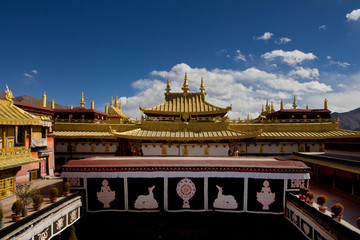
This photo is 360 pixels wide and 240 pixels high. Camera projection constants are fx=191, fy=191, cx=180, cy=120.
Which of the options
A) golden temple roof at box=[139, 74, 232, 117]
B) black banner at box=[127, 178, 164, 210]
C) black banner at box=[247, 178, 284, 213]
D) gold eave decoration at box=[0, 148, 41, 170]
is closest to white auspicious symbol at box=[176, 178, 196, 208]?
black banner at box=[127, 178, 164, 210]

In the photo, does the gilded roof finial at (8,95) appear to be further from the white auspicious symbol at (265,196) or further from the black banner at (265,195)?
the white auspicious symbol at (265,196)

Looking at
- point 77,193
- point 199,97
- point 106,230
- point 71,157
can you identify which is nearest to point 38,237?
point 77,193

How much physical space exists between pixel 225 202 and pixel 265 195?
2.47 m

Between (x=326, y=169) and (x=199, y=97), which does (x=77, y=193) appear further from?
(x=326, y=169)

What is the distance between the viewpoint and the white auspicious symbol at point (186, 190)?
11914 mm

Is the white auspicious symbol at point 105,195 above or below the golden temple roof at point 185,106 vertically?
below

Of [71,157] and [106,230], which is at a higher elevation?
[71,157]

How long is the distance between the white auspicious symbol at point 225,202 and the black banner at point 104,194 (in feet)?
19.3

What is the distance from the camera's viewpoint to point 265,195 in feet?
38.4

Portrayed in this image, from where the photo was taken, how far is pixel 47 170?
1958 cm

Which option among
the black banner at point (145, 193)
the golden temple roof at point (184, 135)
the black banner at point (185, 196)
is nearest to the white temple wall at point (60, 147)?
the golden temple roof at point (184, 135)

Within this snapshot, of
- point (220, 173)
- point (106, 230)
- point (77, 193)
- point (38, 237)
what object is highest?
point (220, 173)

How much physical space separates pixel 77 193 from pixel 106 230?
2849 millimetres

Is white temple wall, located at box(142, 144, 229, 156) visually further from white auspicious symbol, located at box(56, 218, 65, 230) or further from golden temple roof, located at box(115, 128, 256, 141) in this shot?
white auspicious symbol, located at box(56, 218, 65, 230)
